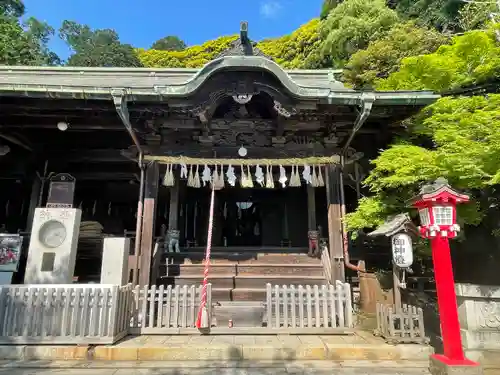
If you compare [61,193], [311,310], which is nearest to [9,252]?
[61,193]

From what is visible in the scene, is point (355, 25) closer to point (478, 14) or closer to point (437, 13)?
point (437, 13)

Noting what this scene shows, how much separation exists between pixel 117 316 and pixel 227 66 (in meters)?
5.82

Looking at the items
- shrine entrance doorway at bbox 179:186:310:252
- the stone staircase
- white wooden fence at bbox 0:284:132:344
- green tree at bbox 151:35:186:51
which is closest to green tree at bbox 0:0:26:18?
green tree at bbox 151:35:186:51

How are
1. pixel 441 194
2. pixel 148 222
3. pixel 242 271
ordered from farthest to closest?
pixel 242 271 < pixel 148 222 < pixel 441 194

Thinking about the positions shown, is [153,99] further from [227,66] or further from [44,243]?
[44,243]

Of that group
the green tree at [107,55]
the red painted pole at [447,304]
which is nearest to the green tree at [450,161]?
the red painted pole at [447,304]

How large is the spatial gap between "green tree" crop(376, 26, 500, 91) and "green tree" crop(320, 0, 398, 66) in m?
15.1

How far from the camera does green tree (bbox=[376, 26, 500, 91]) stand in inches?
333

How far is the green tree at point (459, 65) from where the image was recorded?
8.46m

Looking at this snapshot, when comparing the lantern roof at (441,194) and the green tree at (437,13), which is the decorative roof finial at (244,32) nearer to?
the lantern roof at (441,194)

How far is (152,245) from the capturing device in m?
8.41

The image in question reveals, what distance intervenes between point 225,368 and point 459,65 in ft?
32.0

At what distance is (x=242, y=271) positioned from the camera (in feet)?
30.0

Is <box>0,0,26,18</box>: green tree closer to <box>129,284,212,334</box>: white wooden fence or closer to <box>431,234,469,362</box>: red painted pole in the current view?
<box>129,284,212,334</box>: white wooden fence
